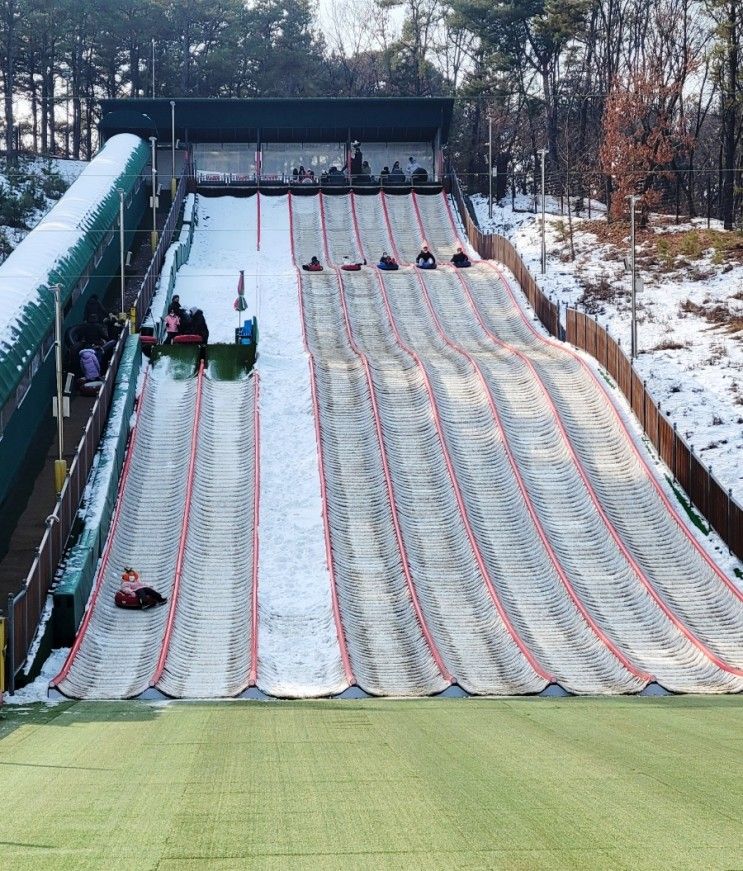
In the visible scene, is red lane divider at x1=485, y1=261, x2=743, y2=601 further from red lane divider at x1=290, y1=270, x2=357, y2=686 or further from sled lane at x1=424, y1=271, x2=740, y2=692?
red lane divider at x1=290, y1=270, x2=357, y2=686

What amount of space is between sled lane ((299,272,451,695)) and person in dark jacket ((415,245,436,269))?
8.04 meters

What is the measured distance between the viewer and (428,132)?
5656 cm

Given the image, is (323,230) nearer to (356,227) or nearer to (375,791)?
(356,227)

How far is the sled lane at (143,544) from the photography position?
16.9 meters

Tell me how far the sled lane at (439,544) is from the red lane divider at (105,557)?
4.57 metres

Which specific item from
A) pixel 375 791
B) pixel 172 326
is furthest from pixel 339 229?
pixel 375 791

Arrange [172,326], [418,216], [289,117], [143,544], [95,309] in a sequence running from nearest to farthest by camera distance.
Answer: [143,544]
[95,309]
[172,326]
[418,216]
[289,117]

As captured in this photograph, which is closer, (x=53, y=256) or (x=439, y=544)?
(x=439, y=544)

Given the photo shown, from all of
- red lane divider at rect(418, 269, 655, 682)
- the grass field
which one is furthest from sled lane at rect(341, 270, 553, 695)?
the grass field

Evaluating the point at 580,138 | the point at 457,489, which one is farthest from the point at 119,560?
the point at 580,138

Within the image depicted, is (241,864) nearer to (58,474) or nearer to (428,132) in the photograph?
(58,474)

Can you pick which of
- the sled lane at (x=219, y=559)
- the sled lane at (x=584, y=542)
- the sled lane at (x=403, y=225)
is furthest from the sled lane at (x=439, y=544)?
the sled lane at (x=403, y=225)

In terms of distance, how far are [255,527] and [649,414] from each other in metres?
8.16

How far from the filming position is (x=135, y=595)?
18.9 meters
